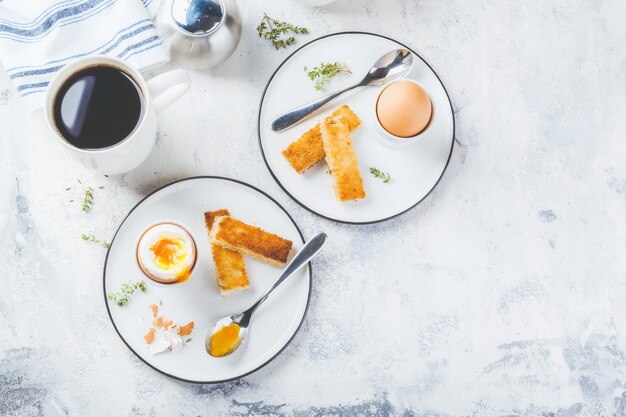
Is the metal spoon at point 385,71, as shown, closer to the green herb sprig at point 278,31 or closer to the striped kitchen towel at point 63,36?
the green herb sprig at point 278,31

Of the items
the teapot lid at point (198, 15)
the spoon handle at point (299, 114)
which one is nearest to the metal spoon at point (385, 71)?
the spoon handle at point (299, 114)

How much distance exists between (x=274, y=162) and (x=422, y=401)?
1.89 ft

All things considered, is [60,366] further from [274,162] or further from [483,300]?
[483,300]

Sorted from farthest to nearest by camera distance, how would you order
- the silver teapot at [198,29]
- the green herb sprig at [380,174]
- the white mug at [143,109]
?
the green herb sprig at [380,174] < the silver teapot at [198,29] < the white mug at [143,109]

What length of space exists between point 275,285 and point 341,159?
0.28 metres

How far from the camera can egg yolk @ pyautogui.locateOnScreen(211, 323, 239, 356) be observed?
1.24 m

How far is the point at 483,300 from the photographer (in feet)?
4.49

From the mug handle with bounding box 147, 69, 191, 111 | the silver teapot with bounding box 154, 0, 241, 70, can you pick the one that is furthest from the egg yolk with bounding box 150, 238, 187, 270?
the silver teapot with bounding box 154, 0, 241, 70

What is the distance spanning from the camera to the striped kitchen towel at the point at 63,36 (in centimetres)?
125

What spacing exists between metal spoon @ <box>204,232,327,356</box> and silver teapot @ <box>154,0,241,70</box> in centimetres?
40

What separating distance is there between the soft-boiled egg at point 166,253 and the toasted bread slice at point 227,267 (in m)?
0.07

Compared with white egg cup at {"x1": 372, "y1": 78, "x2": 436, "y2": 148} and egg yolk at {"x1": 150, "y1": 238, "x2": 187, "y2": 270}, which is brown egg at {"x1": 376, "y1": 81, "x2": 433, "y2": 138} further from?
egg yolk at {"x1": 150, "y1": 238, "x2": 187, "y2": 270}

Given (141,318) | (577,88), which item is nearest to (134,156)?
(141,318)

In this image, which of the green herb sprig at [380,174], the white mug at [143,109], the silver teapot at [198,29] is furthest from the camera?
the green herb sprig at [380,174]
